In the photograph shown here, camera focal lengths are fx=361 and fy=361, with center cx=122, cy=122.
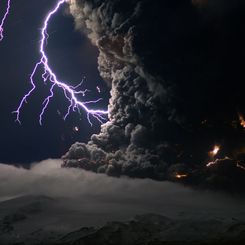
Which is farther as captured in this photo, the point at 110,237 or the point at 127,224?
the point at 127,224

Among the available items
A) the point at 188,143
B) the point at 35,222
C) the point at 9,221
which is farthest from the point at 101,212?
the point at 188,143

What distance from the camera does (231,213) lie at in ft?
174

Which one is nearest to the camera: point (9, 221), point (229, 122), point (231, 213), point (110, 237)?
point (229, 122)

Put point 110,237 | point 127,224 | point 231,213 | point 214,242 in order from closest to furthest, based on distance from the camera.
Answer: point 231,213
point 214,242
point 110,237
point 127,224

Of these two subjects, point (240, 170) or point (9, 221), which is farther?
point (9, 221)

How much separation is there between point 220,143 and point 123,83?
13.7 metres

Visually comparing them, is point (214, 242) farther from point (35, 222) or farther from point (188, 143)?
point (35, 222)

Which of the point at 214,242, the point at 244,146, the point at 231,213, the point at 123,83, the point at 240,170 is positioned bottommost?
the point at 214,242

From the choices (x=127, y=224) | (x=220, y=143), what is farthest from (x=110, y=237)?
(x=220, y=143)

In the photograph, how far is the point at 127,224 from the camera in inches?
2795

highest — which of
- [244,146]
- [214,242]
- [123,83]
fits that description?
[123,83]

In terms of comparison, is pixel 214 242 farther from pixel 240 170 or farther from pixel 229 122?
pixel 229 122

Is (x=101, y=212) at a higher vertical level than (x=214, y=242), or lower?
higher

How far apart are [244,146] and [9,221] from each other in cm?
5415
